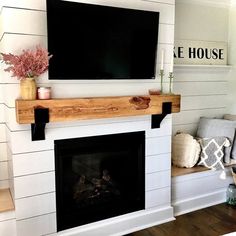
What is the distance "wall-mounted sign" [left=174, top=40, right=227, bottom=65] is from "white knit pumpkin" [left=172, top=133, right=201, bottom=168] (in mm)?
865

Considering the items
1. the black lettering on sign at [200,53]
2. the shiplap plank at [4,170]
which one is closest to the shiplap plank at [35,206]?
the shiplap plank at [4,170]

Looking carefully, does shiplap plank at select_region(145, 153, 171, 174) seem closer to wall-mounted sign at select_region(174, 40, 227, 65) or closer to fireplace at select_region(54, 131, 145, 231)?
fireplace at select_region(54, 131, 145, 231)

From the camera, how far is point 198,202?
302 cm

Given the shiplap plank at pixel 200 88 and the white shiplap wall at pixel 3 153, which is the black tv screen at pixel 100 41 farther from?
the shiplap plank at pixel 200 88

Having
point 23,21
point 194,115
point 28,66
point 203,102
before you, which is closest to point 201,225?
point 194,115

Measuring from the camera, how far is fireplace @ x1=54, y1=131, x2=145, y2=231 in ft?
7.57

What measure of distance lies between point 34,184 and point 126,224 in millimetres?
926

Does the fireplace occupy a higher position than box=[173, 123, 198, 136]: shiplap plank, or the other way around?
box=[173, 123, 198, 136]: shiplap plank

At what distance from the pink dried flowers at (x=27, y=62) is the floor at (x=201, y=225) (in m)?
1.64

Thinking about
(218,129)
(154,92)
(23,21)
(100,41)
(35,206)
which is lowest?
(35,206)

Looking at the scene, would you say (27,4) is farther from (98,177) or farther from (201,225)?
(201,225)

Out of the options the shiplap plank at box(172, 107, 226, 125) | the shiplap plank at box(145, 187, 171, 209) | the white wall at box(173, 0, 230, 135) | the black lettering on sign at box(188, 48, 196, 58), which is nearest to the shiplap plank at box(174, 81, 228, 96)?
the white wall at box(173, 0, 230, 135)

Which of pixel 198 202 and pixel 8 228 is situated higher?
pixel 8 228

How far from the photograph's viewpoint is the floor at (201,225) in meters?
2.57
